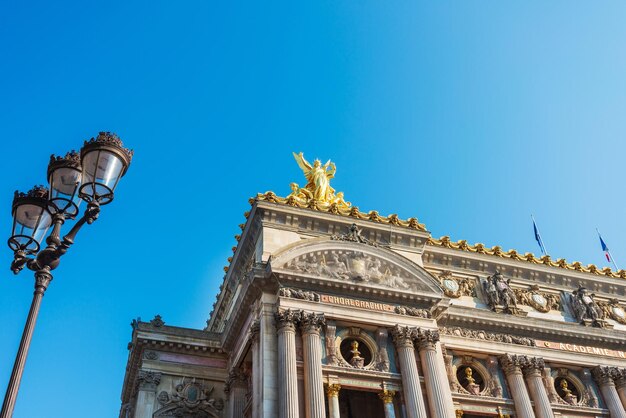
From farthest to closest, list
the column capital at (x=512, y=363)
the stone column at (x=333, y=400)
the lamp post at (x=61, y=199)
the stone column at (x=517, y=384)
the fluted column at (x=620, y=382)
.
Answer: the fluted column at (x=620, y=382)
the column capital at (x=512, y=363)
the stone column at (x=517, y=384)
the stone column at (x=333, y=400)
the lamp post at (x=61, y=199)

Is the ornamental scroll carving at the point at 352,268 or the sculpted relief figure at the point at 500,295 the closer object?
the ornamental scroll carving at the point at 352,268

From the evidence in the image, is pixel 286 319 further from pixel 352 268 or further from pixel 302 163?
pixel 302 163

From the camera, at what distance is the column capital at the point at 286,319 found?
77.4 ft

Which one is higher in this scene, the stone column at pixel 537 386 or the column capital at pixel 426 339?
the column capital at pixel 426 339

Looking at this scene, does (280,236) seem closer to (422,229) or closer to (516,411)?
(422,229)

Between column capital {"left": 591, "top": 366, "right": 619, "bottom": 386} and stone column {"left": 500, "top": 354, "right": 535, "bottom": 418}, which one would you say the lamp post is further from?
column capital {"left": 591, "top": 366, "right": 619, "bottom": 386}

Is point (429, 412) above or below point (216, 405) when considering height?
below

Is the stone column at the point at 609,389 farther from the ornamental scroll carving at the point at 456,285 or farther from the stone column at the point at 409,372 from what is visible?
the stone column at the point at 409,372

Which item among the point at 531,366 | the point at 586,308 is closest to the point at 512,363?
the point at 531,366

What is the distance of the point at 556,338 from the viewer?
29625 millimetres

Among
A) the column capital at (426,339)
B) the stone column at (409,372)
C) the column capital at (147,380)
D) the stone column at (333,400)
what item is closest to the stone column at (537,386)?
the column capital at (426,339)

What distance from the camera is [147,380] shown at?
91.0 feet

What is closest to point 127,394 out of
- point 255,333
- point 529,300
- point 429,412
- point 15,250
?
point 255,333

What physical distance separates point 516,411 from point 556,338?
15.9ft
